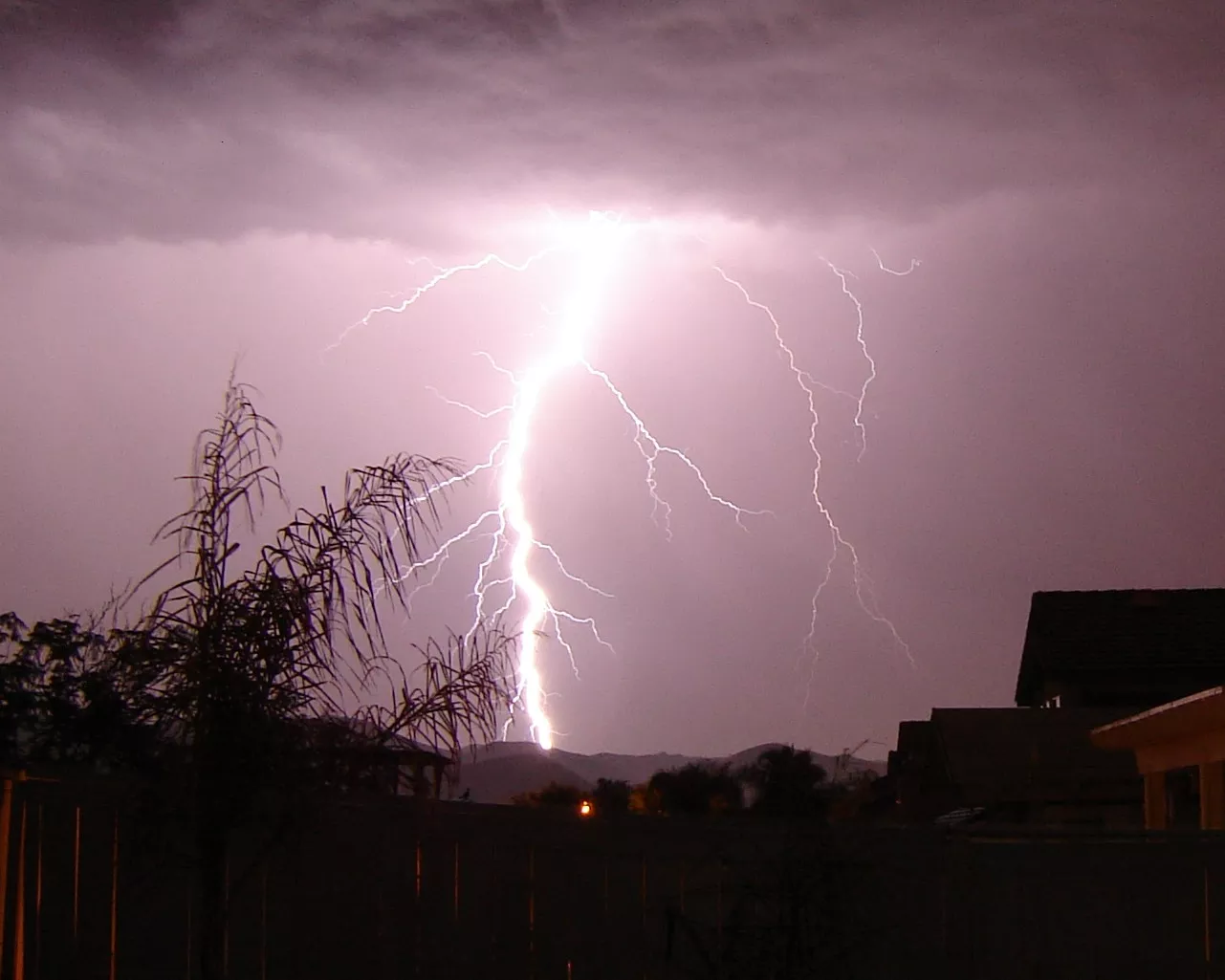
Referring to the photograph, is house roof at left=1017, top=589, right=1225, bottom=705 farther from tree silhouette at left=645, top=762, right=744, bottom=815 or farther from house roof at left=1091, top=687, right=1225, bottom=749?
house roof at left=1091, top=687, right=1225, bottom=749

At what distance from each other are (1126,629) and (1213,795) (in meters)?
14.6

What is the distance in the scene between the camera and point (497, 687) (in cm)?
641

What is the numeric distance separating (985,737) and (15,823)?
58.1 feet

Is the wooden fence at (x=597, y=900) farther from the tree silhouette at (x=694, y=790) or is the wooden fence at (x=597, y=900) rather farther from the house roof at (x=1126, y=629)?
the house roof at (x=1126, y=629)

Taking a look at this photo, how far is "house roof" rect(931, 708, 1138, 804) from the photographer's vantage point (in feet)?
63.1

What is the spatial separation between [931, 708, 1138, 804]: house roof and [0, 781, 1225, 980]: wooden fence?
12945mm

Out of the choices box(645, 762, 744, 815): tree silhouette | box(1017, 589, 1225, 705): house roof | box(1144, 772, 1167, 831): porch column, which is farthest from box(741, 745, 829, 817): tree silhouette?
box(1017, 589, 1225, 705): house roof

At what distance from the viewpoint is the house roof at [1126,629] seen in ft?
80.8

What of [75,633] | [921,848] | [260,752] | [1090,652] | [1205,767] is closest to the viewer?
[260,752]

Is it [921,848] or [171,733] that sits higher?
[171,733]

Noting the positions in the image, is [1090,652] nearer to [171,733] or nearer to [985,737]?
[985,737]

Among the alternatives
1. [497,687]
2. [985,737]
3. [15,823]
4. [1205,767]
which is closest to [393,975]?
[497,687]

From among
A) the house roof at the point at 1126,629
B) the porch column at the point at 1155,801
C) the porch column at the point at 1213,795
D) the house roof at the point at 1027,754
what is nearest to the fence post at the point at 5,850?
the porch column at the point at 1213,795

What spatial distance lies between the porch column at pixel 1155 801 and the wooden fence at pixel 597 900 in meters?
8.37
